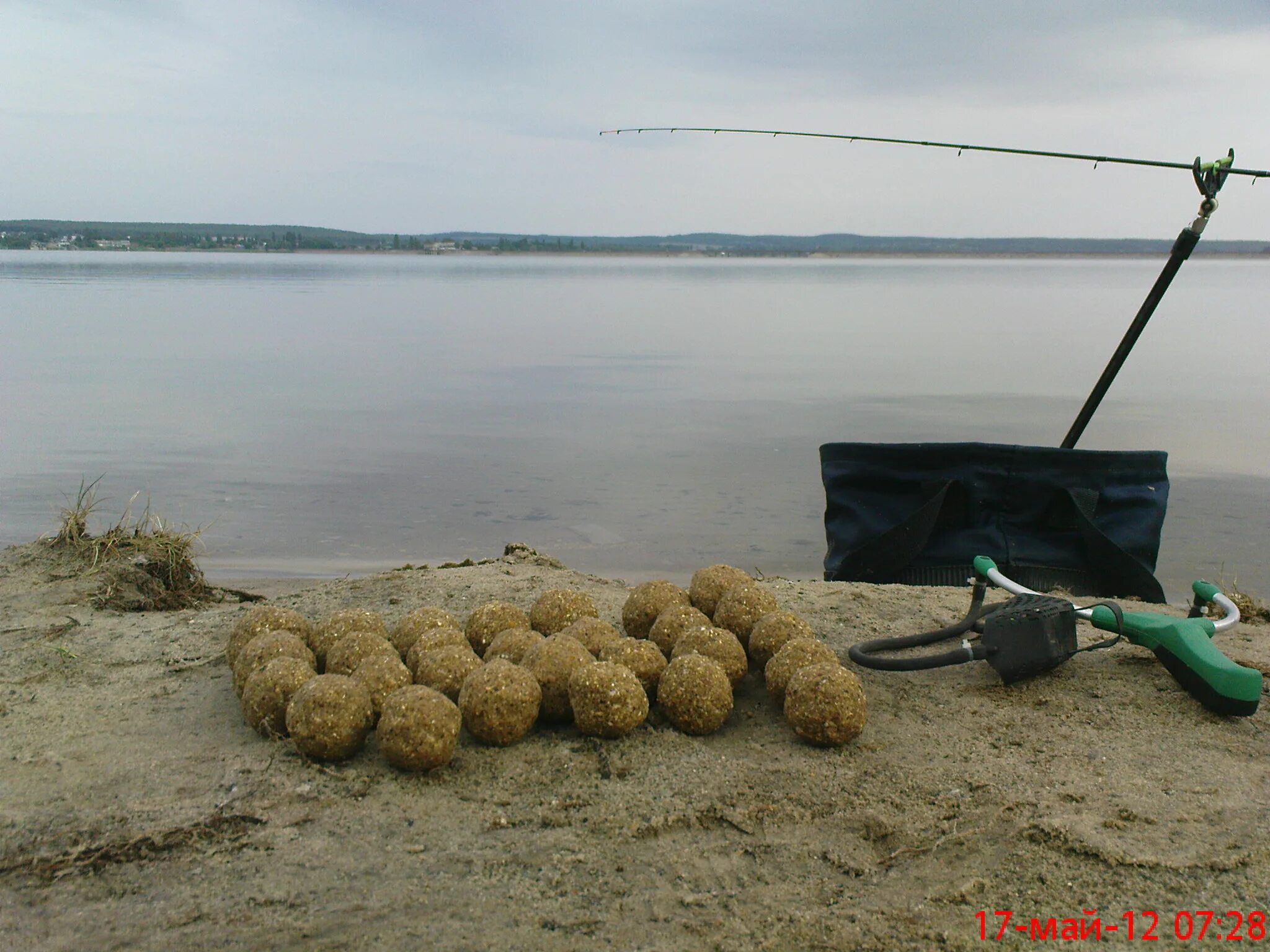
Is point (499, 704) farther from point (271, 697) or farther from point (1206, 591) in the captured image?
point (1206, 591)

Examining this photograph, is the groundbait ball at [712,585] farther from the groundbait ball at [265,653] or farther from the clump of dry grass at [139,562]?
the clump of dry grass at [139,562]

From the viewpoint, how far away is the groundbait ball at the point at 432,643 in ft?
13.1

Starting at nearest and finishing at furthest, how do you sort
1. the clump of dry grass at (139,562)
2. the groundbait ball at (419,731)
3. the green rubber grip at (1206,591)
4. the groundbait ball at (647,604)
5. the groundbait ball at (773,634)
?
the groundbait ball at (419,731)
the groundbait ball at (773,634)
the green rubber grip at (1206,591)
the groundbait ball at (647,604)
the clump of dry grass at (139,562)

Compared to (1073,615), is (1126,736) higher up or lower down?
lower down

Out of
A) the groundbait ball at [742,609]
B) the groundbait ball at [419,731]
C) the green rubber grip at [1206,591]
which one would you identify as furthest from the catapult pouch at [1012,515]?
the groundbait ball at [419,731]

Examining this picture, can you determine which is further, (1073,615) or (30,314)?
(30,314)

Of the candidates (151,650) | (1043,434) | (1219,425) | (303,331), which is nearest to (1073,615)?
(151,650)

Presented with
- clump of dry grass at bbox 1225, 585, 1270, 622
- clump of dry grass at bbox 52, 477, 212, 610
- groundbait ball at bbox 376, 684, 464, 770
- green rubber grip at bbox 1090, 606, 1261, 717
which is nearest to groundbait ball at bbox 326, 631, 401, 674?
groundbait ball at bbox 376, 684, 464, 770

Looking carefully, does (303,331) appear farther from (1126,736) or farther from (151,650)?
(1126,736)

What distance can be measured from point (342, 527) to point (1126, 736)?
6.08 m

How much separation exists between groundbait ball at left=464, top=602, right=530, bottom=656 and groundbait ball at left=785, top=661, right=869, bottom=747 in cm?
136

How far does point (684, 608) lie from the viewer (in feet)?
14.3

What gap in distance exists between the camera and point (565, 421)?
12398mm

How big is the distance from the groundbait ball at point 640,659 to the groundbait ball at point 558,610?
0.46 meters
